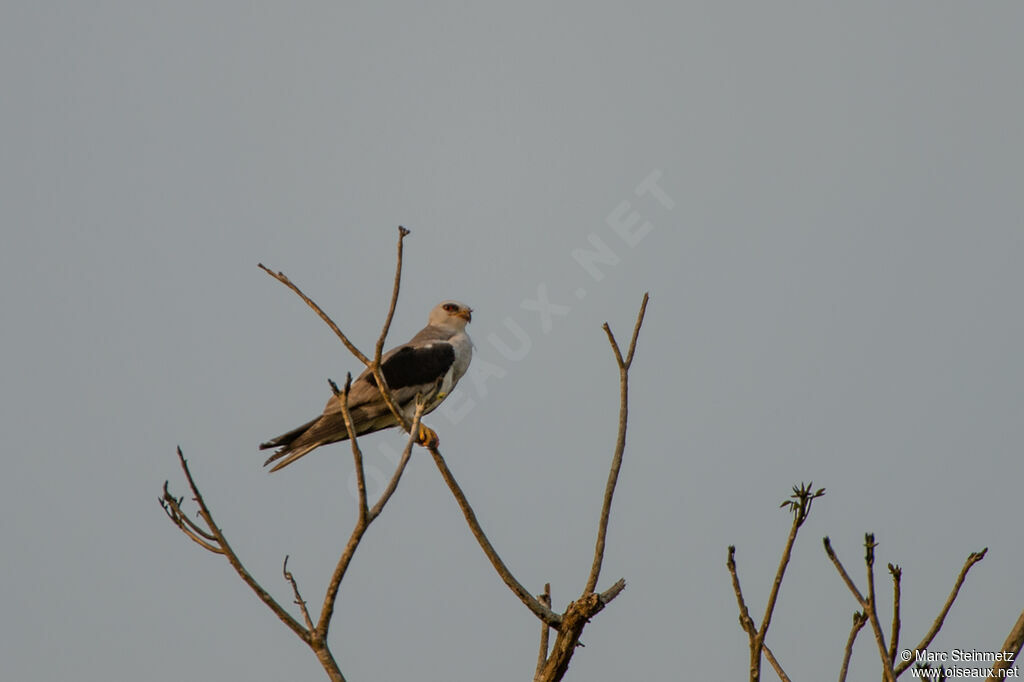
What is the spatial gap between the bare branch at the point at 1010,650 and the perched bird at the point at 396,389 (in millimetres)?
5750

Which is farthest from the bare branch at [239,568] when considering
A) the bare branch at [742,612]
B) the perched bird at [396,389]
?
the perched bird at [396,389]

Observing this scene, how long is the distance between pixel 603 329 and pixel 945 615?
6.10 feet

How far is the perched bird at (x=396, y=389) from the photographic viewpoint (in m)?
8.98

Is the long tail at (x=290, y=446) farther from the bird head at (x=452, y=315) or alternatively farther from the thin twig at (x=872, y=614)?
the thin twig at (x=872, y=614)

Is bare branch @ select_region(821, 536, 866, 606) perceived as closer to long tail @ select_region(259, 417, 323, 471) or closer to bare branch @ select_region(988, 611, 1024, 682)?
bare branch @ select_region(988, 611, 1024, 682)

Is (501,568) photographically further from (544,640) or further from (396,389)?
(396,389)

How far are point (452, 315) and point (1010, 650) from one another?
9.11 meters

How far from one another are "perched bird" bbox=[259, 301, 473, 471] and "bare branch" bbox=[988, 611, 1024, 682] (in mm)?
5750

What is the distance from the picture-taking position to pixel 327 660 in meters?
3.79

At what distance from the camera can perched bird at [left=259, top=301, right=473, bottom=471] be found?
8977 millimetres

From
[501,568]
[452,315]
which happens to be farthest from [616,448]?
[452,315]

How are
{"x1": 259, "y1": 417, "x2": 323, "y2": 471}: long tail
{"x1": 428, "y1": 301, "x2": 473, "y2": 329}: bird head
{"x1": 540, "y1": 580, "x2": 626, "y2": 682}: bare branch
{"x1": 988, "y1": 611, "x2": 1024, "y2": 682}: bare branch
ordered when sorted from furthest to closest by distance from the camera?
1. {"x1": 428, "y1": 301, "x2": 473, "y2": 329}: bird head
2. {"x1": 259, "y1": 417, "x2": 323, "y2": 471}: long tail
3. {"x1": 540, "y1": 580, "x2": 626, "y2": 682}: bare branch
4. {"x1": 988, "y1": 611, "x2": 1024, "y2": 682}: bare branch

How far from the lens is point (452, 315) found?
12102 mm

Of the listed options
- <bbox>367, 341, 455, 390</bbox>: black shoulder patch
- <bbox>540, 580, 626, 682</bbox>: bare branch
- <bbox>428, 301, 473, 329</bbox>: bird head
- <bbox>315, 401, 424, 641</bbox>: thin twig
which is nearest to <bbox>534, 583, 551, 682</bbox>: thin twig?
<bbox>540, 580, 626, 682</bbox>: bare branch
